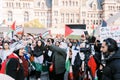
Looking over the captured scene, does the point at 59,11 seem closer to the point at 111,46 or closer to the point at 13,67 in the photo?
the point at 13,67

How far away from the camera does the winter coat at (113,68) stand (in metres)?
4.45

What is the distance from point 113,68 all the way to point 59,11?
2517 inches

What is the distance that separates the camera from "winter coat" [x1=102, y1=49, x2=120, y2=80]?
4.45m

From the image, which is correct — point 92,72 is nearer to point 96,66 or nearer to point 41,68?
point 96,66

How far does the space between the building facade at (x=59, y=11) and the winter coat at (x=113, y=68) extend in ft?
200

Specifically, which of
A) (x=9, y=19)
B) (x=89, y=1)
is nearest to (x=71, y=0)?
(x=89, y=1)

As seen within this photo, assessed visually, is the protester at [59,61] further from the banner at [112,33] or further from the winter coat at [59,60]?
the banner at [112,33]

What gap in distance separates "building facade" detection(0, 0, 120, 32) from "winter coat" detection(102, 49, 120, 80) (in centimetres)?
6096

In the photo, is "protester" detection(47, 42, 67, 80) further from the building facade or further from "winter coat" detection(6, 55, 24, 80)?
the building facade

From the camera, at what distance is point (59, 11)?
224 ft

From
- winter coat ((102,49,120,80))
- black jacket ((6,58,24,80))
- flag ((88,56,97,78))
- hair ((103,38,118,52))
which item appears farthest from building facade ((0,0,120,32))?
winter coat ((102,49,120,80))

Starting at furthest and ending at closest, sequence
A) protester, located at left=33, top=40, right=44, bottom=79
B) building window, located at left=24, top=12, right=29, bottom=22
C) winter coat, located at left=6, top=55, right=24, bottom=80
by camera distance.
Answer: building window, located at left=24, top=12, right=29, bottom=22
protester, located at left=33, top=40, right=44, bottom=79
winter coat, located at left=6, top=55, right=24, bottom=80

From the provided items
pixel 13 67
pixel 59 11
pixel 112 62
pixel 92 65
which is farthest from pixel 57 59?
pixel 59 11

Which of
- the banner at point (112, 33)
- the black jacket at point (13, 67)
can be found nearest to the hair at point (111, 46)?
the black jacket at point (13, 67)
